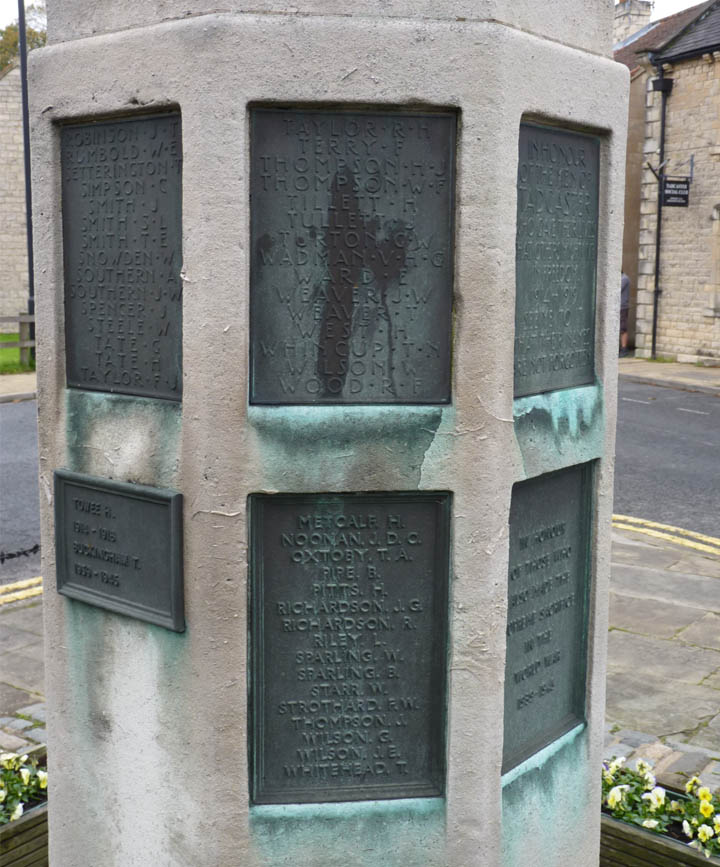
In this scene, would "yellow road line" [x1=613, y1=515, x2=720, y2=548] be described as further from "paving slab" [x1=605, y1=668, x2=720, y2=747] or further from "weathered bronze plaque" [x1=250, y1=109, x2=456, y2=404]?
"weathered bronze plaque" [x1=250, y1=109, x2=456, y2=404]

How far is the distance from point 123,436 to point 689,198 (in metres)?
21.2

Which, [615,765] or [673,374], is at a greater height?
[673,374]

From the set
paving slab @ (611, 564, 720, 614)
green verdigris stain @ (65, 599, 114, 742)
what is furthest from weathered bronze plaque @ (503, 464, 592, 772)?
paving slab @ (611, 564, 720, 614)

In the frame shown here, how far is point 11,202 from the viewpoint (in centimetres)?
2977

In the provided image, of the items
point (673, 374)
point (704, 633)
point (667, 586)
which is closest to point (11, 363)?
point (673, 374)

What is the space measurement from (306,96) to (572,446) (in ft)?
4.60

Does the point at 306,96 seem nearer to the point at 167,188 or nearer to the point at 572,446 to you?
the point at 167,188

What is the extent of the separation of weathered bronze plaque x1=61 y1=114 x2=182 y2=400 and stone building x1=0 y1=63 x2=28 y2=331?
90.6 feet

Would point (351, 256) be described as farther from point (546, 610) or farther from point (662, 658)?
point (662, 658)

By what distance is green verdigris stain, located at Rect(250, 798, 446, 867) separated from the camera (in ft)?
10.1

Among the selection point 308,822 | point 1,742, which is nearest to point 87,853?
point 308,822

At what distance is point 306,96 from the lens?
278 centimetres

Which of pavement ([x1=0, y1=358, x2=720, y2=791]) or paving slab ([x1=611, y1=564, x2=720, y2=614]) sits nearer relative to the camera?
pavement ([x1=0, y1=358, x2=720, y2=791])

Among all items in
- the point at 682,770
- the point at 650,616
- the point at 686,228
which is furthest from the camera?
the point at 686,228
